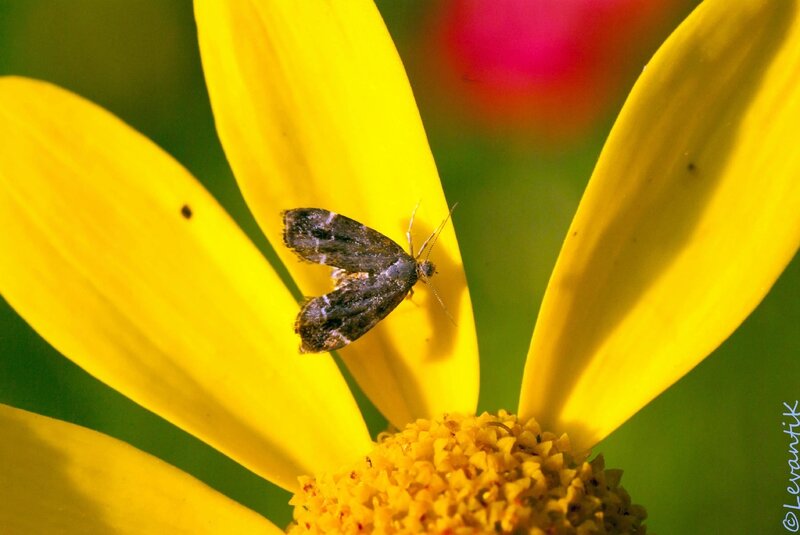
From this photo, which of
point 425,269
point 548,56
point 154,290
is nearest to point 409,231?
point 425,269

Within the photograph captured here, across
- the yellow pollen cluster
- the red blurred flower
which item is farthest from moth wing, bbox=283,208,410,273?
the red blurred flower

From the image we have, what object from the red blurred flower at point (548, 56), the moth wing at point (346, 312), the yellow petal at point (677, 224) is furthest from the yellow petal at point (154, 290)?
the red blurred flower at point (548, 56)

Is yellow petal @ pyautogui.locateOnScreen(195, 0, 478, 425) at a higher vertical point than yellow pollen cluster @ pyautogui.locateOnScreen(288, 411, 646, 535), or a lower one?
higher

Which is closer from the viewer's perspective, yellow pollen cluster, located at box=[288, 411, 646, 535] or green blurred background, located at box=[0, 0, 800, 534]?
yellow pollen cluster, located at box=[288, 411, 646, 535]

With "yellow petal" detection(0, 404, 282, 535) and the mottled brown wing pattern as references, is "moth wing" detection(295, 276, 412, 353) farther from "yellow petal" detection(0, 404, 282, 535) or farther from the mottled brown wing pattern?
"yellow petal" detection(0, 404, 282, 535)

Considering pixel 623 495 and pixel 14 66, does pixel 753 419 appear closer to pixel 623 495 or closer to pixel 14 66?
pixel 623 495

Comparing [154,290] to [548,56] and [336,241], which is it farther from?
[548,56]

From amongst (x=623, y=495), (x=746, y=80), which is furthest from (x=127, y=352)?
(x=746, y=80)
